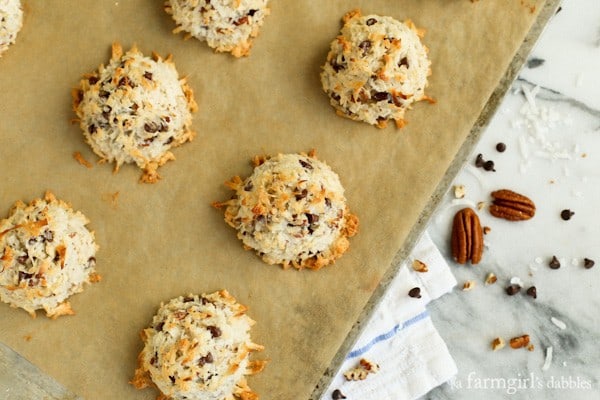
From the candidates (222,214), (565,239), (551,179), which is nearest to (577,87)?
(551,179)

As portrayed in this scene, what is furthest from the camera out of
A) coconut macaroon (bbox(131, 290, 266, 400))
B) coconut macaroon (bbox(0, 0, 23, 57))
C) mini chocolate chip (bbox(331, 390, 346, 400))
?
mini chocolate chip (bbox(331, 390, 346, 400))

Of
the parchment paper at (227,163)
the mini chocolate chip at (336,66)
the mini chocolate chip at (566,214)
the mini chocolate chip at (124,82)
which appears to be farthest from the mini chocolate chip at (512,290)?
the mini chocolate chip at (124,82)

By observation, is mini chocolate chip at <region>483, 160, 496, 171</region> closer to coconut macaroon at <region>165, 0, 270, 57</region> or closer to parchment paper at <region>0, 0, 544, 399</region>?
parchment paper at <region>0, 0, 544, 399</region>

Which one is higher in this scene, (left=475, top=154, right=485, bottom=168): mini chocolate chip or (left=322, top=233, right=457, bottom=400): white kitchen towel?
(left=475, top=154, right=485, bottom=168): mini chocolate chip

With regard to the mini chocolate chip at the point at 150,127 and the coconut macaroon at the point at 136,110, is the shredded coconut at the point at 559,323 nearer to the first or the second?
the coconut macaroon at the point at 136,110

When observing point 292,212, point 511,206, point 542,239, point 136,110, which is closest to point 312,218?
point 292,212

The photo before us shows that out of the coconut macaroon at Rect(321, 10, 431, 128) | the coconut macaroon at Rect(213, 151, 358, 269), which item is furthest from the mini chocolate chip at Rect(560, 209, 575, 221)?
the coconut macaroon at Rect(213, 151, 358, 269)

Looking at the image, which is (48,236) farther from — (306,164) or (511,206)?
(511,206)
